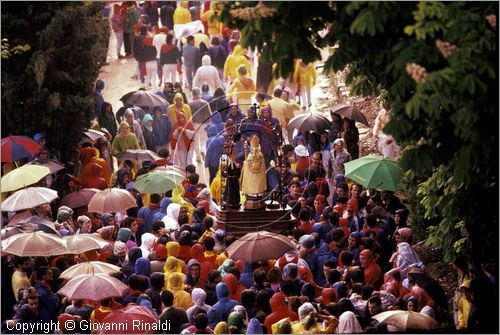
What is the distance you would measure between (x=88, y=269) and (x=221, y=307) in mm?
2046

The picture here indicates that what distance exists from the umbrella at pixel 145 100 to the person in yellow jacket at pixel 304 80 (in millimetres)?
3797

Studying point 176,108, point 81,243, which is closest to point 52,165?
point 81,243

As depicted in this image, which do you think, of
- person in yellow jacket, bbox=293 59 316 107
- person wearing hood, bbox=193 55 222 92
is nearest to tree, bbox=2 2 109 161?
person wearing hood, bbox=193 55 222 92

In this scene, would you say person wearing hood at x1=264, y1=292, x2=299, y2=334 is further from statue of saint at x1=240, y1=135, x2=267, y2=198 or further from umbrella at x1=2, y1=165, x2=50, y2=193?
umbrella at x1=2, y1=165, x2=50, y2=193

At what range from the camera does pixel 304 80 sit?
2942 cm

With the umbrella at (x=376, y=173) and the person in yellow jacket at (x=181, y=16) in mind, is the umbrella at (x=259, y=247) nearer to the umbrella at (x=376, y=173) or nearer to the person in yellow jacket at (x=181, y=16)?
the umbrella at (x=376, y=173)

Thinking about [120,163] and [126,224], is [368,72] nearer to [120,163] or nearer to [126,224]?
[126,224]

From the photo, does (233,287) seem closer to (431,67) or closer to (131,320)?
(131,320)

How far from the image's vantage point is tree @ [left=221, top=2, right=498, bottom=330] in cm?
1439

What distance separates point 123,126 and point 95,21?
2239 millimetres

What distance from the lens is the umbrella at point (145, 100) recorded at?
26.7 meters

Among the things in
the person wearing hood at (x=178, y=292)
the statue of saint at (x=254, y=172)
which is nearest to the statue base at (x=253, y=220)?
the statue of saint at (x=254, y=172)

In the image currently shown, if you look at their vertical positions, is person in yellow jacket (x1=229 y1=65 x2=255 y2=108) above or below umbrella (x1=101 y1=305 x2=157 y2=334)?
above

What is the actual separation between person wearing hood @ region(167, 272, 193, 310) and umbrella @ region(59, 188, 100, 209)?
15.6ft
